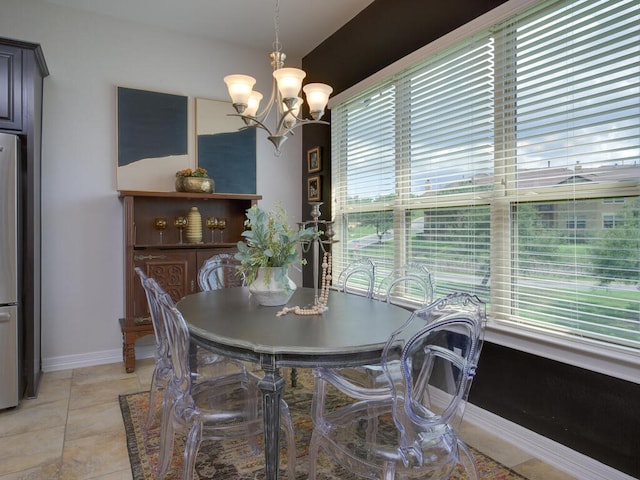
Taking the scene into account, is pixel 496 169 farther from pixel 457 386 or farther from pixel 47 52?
pixel 47 52

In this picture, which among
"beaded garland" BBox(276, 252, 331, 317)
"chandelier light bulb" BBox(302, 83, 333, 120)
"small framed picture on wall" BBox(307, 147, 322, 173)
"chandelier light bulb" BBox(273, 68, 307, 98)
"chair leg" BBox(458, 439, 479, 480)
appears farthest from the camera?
"small framed picture on wall" BBox(307, 147, 322, 173)

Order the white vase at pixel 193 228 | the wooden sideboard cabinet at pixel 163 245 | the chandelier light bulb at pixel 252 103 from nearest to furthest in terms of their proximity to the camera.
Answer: the chandelier light bulb at pixel 252 103 < the wooden sideboard cabinet at pixel 163 245 < the white vase at pixel 193 228

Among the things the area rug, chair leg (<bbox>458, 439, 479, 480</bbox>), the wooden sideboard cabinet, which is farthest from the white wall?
chair leg (<bbox>458, 439, 479, 480</bbox>)

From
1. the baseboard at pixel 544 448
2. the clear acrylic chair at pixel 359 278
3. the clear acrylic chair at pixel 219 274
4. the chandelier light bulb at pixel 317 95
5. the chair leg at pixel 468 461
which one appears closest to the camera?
the chair leg at pixel 468 461

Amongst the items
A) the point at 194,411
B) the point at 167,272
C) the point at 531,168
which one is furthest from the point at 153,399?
the point at 531,168

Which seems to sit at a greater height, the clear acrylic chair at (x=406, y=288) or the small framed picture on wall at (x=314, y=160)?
the small framed picture on wall at (x=314, y=160)

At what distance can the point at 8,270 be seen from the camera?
2699mm

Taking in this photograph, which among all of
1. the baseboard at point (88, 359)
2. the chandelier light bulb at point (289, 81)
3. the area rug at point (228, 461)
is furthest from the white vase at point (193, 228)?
the chandelier light bulb at point (289, 81)

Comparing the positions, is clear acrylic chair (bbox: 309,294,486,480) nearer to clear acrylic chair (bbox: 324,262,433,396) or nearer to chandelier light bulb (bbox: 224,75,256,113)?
clear acrylic chair (bbox: 324,262,433,396)

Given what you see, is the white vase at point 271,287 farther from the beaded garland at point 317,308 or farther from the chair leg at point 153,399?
the chair leg at point 153,399

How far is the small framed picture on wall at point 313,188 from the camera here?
4.20 m

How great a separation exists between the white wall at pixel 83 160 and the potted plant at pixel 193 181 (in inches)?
23.3

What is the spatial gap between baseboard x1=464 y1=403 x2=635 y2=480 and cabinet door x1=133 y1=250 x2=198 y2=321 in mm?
2468

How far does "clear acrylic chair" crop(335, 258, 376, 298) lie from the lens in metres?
2.83
